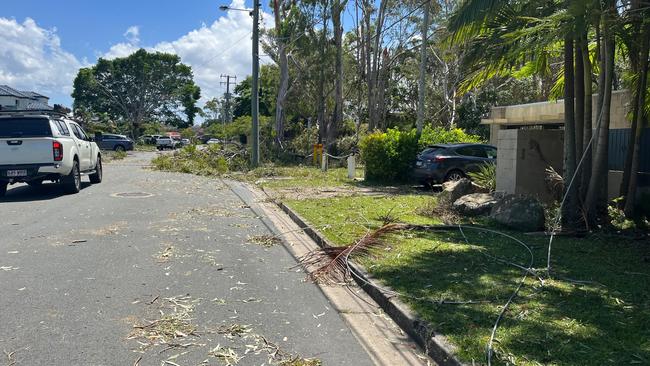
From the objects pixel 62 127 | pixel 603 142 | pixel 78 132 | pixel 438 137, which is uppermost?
pixel 62 127

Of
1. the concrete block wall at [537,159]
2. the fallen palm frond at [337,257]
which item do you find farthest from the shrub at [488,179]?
the fallen palm frond at [337,257]

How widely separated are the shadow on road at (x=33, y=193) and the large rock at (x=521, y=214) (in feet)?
35.1

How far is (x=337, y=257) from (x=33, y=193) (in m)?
10.7

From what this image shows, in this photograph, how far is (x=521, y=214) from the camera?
9.52 metres

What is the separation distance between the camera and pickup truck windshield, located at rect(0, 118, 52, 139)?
13258 mm

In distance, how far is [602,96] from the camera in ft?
31.1

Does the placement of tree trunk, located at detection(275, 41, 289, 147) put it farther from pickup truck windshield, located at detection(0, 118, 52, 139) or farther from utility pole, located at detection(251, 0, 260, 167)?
pickup truck windshield, located at detection(0, 118, 52, 139)

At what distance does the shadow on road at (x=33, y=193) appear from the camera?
43.7ft

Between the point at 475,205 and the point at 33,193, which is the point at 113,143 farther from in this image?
the point at 475,205

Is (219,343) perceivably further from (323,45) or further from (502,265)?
(323,45)

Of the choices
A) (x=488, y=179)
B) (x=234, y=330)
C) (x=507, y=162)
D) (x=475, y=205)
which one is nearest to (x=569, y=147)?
(x=475, y=205)

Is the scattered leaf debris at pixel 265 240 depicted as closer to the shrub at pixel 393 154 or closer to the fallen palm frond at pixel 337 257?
the fallen palm frond at pixel 337 257

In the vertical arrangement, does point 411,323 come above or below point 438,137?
below

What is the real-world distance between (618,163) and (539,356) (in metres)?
9.77
